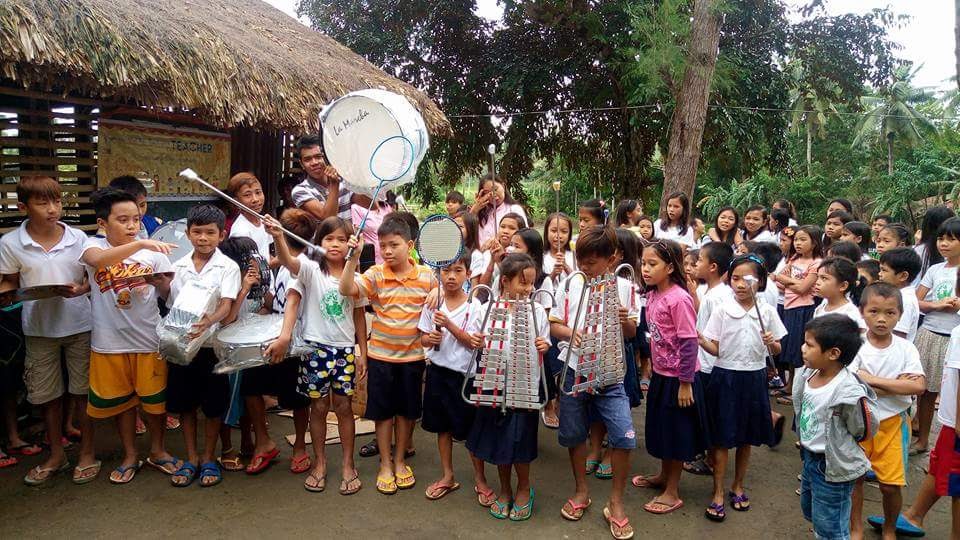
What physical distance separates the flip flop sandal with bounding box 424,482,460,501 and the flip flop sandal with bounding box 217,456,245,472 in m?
1.10

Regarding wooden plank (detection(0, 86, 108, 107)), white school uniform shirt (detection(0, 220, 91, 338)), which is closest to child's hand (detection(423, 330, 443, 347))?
white school uniform shirt (detection(0, 220, 91, 338))

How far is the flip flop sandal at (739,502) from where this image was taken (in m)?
3.29

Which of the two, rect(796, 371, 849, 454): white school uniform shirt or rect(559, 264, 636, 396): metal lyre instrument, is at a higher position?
rect(559, 264, 636, 396): metal lyre instrument

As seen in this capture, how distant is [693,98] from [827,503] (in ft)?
21.7

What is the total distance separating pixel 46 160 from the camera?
4.78m

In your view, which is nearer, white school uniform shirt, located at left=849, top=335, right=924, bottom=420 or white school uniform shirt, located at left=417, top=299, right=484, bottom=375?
white school uniform shirt, located at left=849, top=335, right=924, bottom=420

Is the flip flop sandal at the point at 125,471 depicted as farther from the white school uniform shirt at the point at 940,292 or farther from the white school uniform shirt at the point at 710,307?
the white school uniform shirt at the point at 940,292

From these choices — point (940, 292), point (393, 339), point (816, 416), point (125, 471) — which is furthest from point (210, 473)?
point (940, 292)

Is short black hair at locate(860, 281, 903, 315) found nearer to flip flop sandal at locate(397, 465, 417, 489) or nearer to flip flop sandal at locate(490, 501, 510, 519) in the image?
flip flop sandal at locate(490, 501, 510, 519)

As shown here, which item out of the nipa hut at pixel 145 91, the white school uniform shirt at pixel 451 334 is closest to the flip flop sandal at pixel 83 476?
the white school uniform shirt at pixel 451 334

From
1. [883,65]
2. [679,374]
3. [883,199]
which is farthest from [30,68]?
[883,199]

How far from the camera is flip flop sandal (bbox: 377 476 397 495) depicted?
11.0 ft

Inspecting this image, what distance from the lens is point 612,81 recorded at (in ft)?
35.9

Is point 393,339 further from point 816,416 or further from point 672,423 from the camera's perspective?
point 816,416
